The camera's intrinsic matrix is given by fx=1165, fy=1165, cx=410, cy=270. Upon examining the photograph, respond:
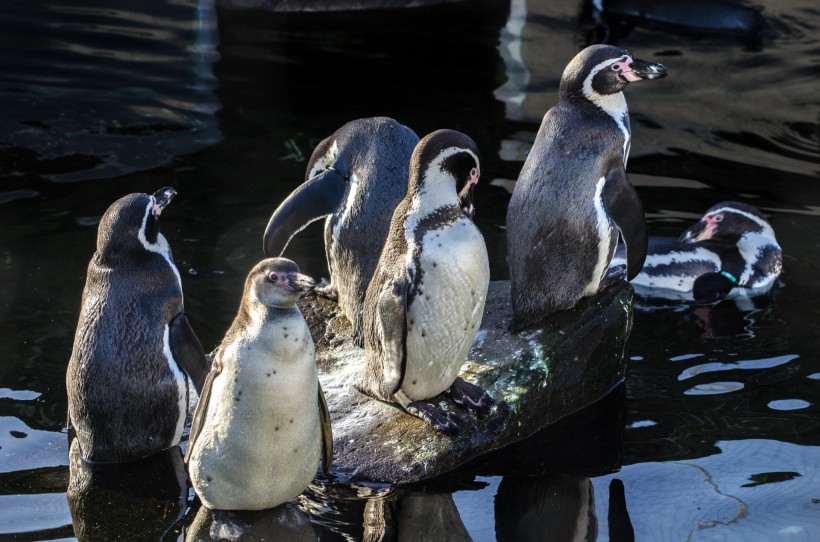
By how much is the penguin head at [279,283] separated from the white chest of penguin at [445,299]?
25.3 inches

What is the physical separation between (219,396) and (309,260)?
2533mm

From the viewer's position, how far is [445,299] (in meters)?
4.23

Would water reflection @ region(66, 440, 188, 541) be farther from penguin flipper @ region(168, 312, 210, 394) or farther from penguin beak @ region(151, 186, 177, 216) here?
penguin beak @ region(151, 186, 177, 216)

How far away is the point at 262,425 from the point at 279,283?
0.50 m

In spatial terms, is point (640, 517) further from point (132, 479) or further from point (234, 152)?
point (234, 152)

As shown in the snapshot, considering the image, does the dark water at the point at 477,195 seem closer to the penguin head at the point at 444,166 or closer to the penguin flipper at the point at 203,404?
the penguin flipper at the point at 203,404

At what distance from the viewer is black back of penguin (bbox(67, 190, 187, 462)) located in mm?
4383

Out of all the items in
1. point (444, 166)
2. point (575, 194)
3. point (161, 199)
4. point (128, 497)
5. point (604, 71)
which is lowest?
point (128, 497)

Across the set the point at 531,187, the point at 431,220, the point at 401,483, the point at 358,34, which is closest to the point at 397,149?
the point at 531,187

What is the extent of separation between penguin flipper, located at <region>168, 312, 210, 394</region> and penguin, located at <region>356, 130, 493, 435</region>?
68cm

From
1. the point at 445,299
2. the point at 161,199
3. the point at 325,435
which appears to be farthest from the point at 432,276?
the point at 161,199

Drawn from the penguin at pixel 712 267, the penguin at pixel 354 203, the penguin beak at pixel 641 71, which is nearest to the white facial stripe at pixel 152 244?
the penguin at pixel 354 203

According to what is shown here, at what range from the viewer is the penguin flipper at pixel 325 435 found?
4.04 m

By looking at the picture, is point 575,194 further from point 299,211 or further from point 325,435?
point 325,435
